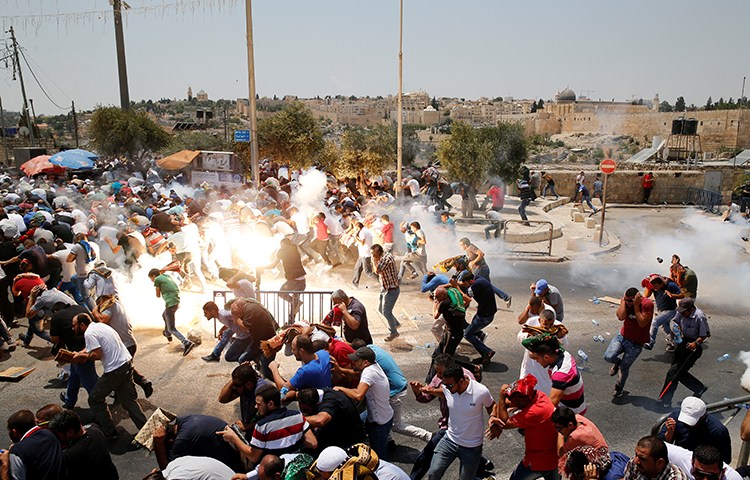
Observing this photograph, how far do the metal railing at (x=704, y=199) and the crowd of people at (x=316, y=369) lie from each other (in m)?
15.8

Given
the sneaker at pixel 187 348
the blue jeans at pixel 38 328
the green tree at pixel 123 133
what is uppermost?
the green tree at pixel 123 133

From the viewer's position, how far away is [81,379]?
6344 millimetres

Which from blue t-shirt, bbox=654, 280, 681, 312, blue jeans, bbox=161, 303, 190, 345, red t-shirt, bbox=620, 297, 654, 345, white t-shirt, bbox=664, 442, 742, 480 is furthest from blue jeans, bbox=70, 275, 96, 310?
blue t-shirt, bbox=654, 280, 681, 312

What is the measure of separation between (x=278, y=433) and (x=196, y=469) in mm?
652

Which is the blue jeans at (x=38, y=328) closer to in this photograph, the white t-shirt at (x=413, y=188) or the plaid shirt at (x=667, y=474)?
the plaid shirt at (x=667, y=474)

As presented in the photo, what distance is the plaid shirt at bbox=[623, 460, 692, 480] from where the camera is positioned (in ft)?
Result: 12.6

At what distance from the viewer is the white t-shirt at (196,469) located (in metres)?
3.83

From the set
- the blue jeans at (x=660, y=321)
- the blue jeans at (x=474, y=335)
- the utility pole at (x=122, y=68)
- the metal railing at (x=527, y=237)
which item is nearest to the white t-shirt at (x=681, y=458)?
the blue jeans at (x=474, y=335)

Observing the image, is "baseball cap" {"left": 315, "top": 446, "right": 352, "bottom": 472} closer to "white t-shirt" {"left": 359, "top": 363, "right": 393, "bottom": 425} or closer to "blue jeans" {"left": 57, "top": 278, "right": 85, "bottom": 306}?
"white t-shirt" {"left": 359, "top": 363, "right": 393, "bottom": 425}

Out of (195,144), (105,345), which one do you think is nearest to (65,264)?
(105,345)

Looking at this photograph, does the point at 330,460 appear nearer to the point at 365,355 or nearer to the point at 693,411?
the point at 365,355

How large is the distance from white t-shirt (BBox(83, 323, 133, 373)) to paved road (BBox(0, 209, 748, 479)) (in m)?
0.91

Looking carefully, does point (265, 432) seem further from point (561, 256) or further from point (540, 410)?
point (561, 256)

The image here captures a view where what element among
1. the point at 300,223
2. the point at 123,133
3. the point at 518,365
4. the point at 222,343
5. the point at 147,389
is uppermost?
the point at 123,133
